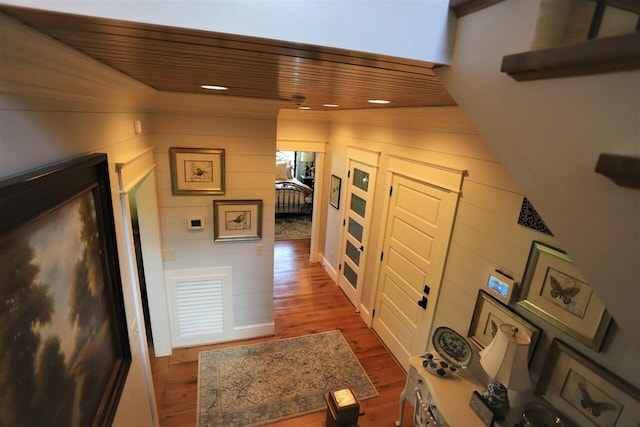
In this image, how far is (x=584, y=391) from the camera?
5.17ft

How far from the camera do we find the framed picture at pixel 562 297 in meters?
1.54

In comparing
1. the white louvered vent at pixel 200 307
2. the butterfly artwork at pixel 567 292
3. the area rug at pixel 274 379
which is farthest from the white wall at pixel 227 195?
the butterfly artwork at pixel 567 292

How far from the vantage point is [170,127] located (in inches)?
104

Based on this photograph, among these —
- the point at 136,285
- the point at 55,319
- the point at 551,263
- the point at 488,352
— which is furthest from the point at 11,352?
the point at 551,263

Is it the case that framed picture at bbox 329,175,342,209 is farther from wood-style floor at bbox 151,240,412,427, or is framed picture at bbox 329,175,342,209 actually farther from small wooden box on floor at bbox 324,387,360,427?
small wooden box on floor at bbox 324,387,360,427

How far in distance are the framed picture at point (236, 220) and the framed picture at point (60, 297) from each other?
154 cm

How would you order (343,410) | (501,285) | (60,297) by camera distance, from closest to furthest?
(60,297)
(343,410)
(501,285)

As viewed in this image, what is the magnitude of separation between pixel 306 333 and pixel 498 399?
7.36ft

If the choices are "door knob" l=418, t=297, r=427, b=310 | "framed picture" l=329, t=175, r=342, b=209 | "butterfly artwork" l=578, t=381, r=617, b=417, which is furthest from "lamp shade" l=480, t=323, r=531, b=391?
"framed picture" l=329, t=175, r=342, b=209

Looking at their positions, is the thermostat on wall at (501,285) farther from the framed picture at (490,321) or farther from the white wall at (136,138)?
the white wall at (136,138)

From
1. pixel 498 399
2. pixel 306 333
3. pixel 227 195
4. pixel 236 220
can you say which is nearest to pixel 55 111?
pixel 227 195

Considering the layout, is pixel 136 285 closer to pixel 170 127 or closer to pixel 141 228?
pixel 141 228

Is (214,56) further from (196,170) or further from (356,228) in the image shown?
(356,228)

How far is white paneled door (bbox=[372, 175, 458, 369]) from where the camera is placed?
2.64m
